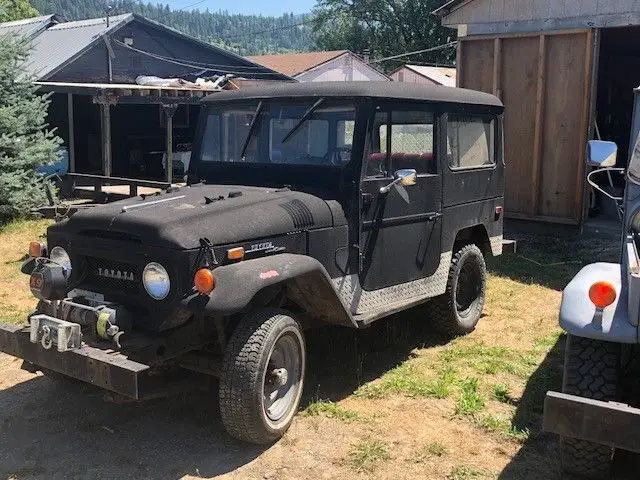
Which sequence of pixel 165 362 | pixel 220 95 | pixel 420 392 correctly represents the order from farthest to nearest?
pixel 220 95 → pixel 420 392 → pixel 165 362

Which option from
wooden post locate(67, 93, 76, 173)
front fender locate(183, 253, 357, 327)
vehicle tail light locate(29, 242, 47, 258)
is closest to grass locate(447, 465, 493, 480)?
front fender locate(183, 253, 357, 327)

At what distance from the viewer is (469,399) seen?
4.89 metres

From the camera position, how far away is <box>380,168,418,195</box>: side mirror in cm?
493

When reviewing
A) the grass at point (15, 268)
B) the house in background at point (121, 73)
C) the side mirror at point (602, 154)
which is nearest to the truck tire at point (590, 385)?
the side mirror at point (602, 154)

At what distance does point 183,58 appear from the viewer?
21141mm

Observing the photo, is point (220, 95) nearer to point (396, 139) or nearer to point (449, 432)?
point (396, 139)

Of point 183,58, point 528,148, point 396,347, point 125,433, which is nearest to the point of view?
point 125,433

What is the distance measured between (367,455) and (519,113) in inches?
309

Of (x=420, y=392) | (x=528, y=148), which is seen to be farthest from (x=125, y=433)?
(x=528, y=148)

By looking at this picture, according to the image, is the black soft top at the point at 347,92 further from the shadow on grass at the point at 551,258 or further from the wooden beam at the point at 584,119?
the wooden beam at the point at 584,119

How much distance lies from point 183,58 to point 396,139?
17235mm

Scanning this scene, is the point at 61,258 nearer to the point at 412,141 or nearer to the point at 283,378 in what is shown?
the point at 283,378

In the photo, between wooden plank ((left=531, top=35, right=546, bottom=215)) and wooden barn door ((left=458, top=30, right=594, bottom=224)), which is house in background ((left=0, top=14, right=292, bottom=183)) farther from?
wooden plank ((left=531, top=35, right=546, bottom=215))

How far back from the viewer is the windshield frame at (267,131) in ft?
16.2
